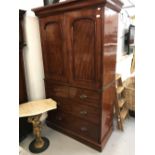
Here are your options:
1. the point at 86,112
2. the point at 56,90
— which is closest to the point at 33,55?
the point at 56,90

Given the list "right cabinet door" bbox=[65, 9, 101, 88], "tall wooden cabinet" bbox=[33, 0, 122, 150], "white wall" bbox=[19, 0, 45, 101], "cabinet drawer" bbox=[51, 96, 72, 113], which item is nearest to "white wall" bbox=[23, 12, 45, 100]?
"white wall" bbox=[19, 0, 45, 101]

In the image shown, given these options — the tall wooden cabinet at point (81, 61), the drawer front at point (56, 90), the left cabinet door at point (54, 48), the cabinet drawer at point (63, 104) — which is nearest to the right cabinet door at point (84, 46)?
the tall wooden cabinet at point (81, 61)

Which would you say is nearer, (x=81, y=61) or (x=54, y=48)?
(x=81, y=61)

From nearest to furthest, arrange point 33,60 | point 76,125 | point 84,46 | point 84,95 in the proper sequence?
point 84,46, point 84,95, point 76,125, point 33,60

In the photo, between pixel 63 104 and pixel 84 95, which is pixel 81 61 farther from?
pixel 63 104

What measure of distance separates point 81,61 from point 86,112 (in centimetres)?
70

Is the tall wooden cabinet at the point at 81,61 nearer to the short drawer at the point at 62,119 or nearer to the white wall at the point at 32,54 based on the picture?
the short drawer at the point at 62,119

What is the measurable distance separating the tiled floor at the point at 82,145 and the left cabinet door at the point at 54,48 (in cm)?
91

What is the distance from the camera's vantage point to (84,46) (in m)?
1.75

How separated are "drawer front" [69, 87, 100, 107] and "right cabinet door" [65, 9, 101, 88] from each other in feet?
0.27

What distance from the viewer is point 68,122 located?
2.24 metres

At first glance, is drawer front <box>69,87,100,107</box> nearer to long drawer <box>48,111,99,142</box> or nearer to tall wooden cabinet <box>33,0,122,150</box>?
tall wooden cabinet <box>33,0,122,150</box>
